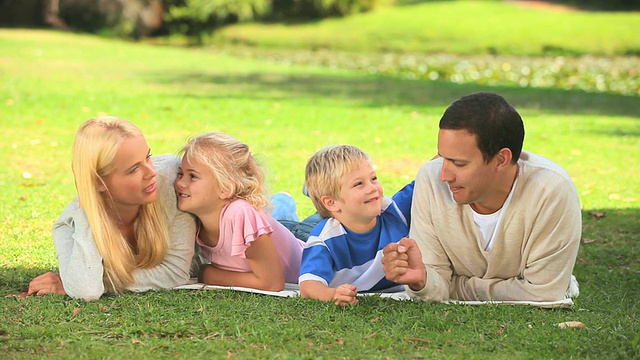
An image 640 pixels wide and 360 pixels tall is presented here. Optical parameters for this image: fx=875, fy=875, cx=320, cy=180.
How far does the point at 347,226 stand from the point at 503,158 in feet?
3.10

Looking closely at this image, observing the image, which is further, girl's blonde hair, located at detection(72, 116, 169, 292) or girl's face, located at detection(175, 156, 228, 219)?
girl's face, located at detection(175, 156, 228, 219)

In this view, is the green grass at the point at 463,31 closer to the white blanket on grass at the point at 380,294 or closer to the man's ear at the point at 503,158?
the white blanket on grass at the point at 380,294

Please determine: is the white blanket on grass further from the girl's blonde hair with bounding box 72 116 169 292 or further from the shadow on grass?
the shadow on grass

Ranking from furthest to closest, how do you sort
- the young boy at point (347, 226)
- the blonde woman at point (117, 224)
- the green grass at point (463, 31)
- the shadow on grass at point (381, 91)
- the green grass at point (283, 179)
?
the green grass at point (463, 31)
the shadow on grass at point (381, 91)
the young boy at point (347, 226)
the blonde woman at point (117, 224)
the green grass at point (283, 179)

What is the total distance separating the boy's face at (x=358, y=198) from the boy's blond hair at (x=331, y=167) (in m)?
0.03

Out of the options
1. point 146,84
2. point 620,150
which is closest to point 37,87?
point 146,84

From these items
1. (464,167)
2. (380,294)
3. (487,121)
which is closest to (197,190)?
(380,294)

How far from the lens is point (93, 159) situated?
4.21 metres

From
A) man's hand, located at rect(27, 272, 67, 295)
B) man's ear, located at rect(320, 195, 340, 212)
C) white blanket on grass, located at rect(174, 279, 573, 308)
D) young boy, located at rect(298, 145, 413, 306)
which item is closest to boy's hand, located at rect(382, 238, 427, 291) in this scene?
white blanket on grass, located at rect(174, 279, 573, 308)

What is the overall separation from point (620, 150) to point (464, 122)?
6.27 metres

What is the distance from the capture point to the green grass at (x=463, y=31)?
2677cm

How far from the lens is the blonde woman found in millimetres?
4242

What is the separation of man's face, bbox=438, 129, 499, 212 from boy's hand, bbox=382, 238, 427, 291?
33cm

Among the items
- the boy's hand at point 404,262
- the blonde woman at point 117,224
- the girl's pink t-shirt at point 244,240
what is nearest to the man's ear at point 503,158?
the boy's hand at point 404,262
